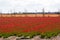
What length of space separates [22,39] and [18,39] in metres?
0.44

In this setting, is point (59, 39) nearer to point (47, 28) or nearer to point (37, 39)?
point (37, 39)

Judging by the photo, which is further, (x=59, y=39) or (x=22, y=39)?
(x=22, y=39)

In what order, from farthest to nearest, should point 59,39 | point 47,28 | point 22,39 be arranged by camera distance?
point 47,28
point 22,39
point 59,39

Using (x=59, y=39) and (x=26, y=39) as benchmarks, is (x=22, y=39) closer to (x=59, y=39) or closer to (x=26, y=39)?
(x=26, y=39)

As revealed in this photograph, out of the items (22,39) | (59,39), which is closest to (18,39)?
(22,39)

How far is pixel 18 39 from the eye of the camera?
43.6 ft

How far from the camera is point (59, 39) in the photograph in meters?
12.5

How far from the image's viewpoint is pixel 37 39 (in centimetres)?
1308

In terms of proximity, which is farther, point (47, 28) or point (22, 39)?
point (47, 28)

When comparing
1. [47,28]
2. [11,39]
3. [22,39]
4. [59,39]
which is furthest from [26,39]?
[47,28]

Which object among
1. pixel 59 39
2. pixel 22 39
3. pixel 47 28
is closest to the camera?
pixel 59 39

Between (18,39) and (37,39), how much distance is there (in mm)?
1107

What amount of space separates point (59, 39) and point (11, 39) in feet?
8.85

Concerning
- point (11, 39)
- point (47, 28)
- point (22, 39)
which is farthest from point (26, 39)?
point (47, 28)
